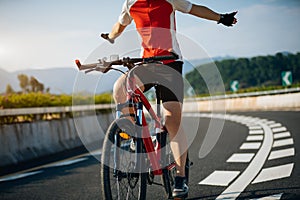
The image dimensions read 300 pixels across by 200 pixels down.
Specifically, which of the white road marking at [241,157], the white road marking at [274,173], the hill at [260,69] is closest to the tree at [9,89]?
the white road marking at [241,157]

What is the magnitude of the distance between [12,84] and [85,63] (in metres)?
9.43

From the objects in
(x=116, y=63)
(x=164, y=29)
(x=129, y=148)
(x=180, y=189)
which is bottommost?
(x=180, y=189)

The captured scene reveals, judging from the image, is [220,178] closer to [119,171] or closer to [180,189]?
[180,189]

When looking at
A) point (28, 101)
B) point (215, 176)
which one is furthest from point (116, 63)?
point (28, 101)

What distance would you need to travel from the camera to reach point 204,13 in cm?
364

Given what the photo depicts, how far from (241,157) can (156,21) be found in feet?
13.4

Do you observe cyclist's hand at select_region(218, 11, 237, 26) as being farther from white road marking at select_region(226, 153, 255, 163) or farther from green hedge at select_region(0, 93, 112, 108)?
green hedge at select_region(0, 93, 112, 108)

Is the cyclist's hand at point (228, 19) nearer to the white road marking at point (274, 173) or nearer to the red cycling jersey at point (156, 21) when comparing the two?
the red cycling jersey at point (156, 21)

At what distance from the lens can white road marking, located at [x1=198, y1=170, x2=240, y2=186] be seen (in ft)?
16.6

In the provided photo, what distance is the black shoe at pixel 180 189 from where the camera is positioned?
12.5ft

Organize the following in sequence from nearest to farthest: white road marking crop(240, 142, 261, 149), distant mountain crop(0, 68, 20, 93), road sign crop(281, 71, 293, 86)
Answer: white road marking crop(240, 142, 261, 149)
distant mountain crop(0, 68, 20, 93)
road sign crop(281, 71, 293, 86)

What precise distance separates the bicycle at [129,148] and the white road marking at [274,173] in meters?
1.79

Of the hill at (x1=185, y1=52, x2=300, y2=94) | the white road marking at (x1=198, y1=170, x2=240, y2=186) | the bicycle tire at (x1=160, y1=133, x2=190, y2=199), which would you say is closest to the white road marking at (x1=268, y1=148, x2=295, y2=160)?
→ the white road marking at (x1=198, y1=170, x2=240, y2=186)

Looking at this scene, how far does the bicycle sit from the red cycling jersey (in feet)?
0.65
